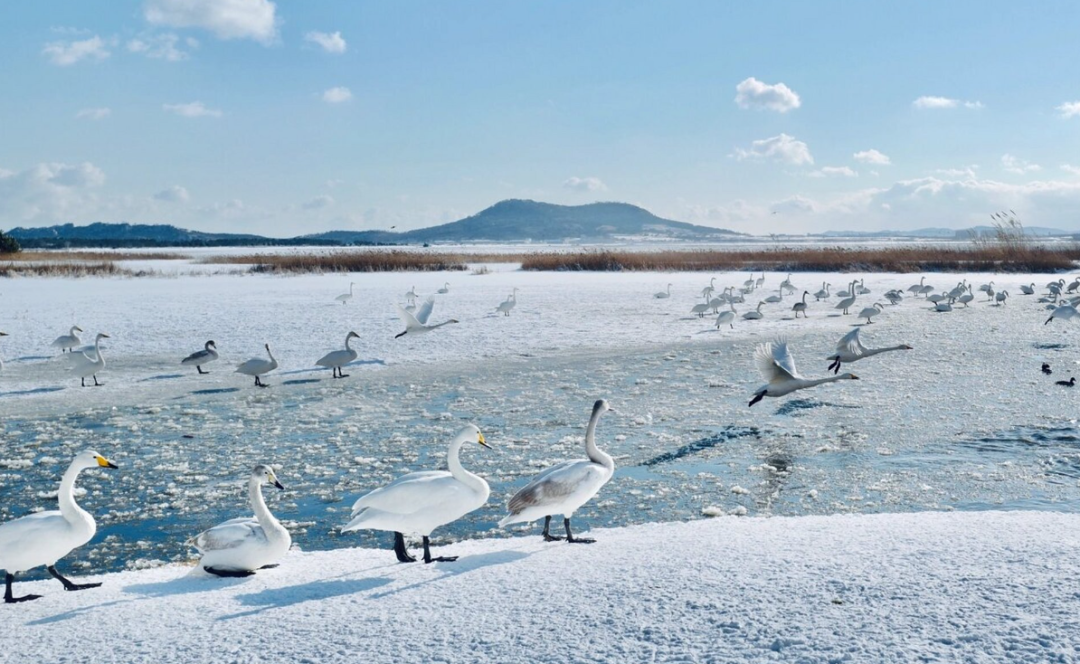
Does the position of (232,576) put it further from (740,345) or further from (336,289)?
(336,289)

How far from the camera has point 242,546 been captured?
4.51 meters

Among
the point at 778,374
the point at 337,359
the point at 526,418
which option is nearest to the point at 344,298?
the point at 337,359

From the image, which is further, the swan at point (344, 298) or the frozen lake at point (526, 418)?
the swan at point (344, 298)

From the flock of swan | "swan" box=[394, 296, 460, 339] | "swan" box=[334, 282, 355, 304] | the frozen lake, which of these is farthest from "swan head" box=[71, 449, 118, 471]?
"swan" box=[334, 282, 355, 304]

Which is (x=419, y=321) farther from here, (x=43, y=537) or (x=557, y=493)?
(x=43, y=537)

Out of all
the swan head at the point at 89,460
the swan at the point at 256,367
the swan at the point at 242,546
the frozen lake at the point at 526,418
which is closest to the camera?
the swan at the point at 242,546

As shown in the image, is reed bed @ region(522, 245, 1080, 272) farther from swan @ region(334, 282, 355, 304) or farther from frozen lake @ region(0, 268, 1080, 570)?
frozen lake @ region(0, 268, 1080, 570)

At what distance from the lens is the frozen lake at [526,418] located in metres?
6.47

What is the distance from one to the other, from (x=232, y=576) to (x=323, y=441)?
13.2 ft

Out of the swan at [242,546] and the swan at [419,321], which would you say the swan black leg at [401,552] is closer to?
the swan at [242,546]

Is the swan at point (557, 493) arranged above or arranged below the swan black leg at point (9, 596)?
above

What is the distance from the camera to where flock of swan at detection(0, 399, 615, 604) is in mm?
4402

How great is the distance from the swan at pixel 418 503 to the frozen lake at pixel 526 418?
96cm

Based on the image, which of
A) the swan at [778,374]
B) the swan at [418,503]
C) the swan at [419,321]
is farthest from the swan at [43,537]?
the swan at [419,321]
